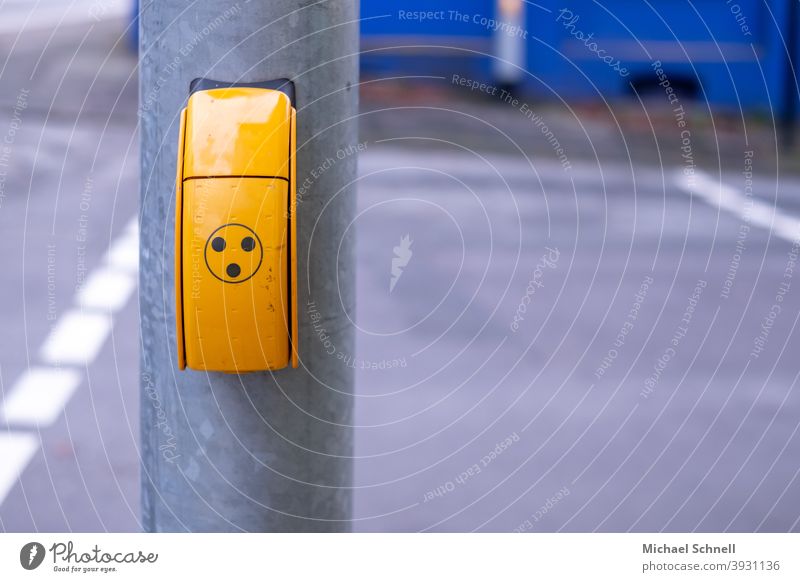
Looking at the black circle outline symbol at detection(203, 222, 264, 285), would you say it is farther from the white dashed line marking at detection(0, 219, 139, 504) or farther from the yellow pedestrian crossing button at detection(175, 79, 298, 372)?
the white dashed line marking at detection(0, 219, 139, 504)

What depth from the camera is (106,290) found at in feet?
23.7

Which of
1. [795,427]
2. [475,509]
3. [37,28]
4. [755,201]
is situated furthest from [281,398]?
[37,28]

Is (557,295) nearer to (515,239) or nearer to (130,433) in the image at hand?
(515,239)

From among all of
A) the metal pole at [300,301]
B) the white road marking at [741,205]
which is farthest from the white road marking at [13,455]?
the white road marking at [741,205]

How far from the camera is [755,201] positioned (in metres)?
11.8

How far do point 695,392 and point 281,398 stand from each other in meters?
4.40

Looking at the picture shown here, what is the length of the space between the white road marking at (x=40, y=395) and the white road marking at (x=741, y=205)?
640 cm

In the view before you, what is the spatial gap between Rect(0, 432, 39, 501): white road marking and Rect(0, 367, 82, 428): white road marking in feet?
0.60

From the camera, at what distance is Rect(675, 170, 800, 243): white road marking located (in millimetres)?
10359

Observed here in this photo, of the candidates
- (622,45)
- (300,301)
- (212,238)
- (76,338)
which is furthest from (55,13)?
(212,238)

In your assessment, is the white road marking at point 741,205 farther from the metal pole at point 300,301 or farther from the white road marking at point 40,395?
the metal pole at point 300,301

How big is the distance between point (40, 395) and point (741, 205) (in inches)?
313

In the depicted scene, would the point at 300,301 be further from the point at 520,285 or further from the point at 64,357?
the point at 520,285
